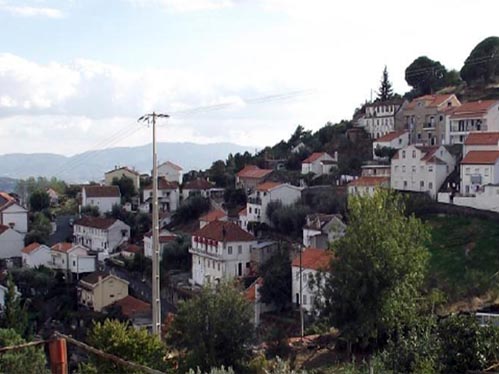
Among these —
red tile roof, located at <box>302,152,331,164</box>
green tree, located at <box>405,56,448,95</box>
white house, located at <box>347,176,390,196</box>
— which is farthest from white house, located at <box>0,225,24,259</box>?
green tree, located at <box>405,56,448,95</box>

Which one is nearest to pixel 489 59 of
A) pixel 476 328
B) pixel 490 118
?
pixel 490 118

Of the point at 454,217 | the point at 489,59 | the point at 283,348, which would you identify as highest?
the point at 489,59

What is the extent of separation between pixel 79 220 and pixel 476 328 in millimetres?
42270

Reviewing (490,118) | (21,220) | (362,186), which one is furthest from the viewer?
(21,220)

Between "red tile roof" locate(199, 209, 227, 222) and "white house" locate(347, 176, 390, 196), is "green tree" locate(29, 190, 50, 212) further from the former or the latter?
"white house" locate(347, 176, 390, 196)

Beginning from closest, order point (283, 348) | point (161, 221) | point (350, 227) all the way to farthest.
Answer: point (350, 227), point (283, 348), point (161, 221)

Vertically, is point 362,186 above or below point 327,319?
above

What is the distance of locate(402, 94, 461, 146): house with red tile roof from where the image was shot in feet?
148

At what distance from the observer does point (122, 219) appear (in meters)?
51.7

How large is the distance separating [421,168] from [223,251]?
11.3 meters

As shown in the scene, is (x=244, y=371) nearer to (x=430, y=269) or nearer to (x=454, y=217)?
(x=430, y=269)

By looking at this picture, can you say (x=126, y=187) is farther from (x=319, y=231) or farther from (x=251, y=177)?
(x=319, y=231)

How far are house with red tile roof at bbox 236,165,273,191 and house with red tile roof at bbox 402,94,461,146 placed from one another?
10.0 m

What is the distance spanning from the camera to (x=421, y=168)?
37031 mm
